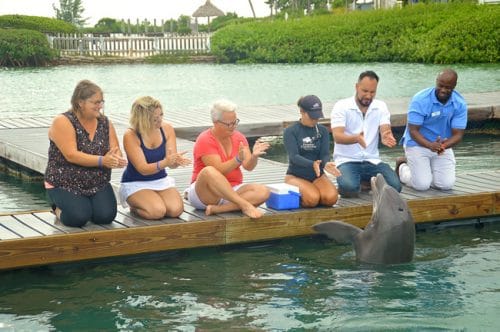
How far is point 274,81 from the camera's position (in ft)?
92.3

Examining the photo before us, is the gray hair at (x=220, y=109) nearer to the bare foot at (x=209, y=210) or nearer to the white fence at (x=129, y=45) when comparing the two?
the bare foot at (x=209, y=210)

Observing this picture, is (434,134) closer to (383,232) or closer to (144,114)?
(383,232)

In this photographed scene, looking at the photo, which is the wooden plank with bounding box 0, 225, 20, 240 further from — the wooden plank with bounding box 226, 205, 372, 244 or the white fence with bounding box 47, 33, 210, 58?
the white fence with bounding box 47, 33, 210, 58

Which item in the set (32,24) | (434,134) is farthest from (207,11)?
(434,134)

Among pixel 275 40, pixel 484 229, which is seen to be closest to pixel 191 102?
pixel 484 229

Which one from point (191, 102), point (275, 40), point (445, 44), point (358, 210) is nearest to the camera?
→ point (358, 210)

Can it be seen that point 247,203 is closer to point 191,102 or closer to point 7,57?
point 191,102

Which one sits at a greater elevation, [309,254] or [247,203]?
[247,203]

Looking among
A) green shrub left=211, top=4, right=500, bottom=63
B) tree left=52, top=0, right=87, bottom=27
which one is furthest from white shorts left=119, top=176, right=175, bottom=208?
tree left=52, top=0, right=87, bottom=27

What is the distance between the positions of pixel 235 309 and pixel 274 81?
73.5 feet

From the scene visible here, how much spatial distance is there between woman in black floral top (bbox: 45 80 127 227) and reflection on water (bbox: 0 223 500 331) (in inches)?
17.7

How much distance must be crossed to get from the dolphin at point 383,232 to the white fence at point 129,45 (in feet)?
113

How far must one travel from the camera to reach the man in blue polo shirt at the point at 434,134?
324 inches

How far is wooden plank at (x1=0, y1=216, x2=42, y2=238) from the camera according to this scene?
6.71 metres
